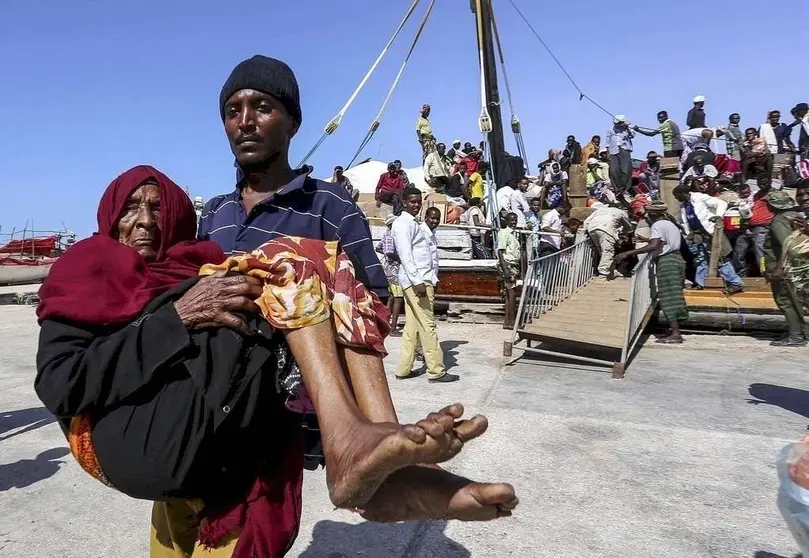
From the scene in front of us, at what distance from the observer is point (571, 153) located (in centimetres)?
1465

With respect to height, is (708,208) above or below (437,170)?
below

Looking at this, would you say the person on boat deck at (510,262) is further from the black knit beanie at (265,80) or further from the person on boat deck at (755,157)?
the black knit beanie at (265,80)

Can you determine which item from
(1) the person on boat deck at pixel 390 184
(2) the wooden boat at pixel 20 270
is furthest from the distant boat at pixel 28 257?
(1) the person on boat deck at pixel 390 184

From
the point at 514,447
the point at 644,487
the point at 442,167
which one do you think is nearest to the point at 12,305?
the point at 442,167

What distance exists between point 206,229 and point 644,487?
281 cm

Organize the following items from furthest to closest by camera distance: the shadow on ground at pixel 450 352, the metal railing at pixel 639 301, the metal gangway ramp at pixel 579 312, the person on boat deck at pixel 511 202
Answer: the person on boat deck at pixel 511 202 < the shadow on ground at pixel 450 352 < the metal gangway ramp at pixel 579 312 < the metal railing at pixel 639 301

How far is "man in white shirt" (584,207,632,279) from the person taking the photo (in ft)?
29.2

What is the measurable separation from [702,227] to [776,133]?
6.10 metres

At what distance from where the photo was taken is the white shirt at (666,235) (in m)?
7.47

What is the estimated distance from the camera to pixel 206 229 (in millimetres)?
1807

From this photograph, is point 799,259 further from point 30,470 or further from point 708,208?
point 708,208

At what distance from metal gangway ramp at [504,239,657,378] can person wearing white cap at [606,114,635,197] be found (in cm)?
467

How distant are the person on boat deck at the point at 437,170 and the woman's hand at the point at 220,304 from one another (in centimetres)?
1287

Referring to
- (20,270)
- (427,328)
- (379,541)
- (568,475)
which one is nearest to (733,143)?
(427,328)
